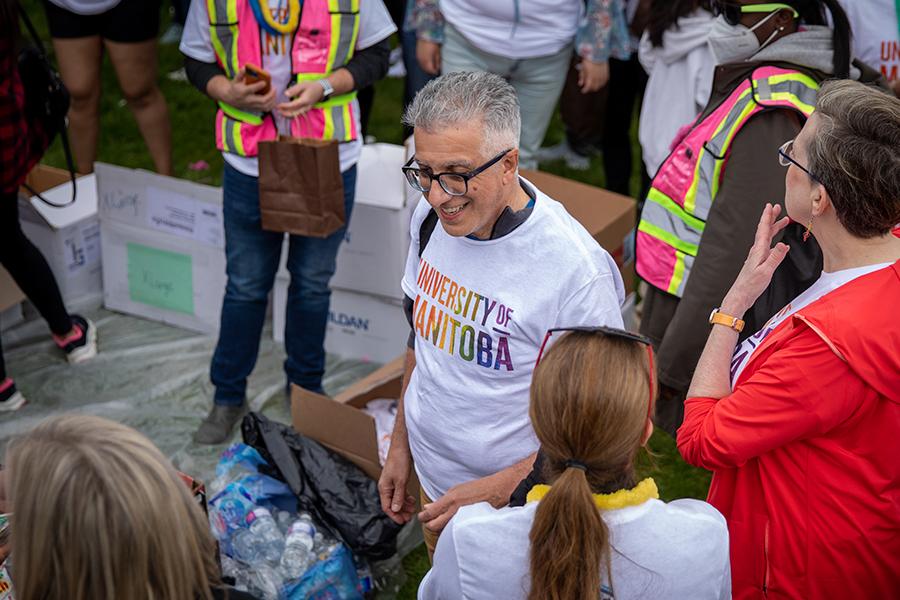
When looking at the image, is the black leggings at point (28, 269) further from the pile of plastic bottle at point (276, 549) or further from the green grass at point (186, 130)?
the green grass at point (186, 130)

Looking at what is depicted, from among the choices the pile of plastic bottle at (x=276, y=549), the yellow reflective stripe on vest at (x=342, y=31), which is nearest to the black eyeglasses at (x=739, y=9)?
the yellow reflective stripe on vest at (x=342, y=31)

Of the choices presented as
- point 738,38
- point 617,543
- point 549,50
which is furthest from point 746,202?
point 549,50

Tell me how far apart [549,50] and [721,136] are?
6.20ft

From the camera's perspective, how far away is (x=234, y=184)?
11.4 ft

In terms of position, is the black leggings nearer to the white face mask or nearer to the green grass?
the green grass

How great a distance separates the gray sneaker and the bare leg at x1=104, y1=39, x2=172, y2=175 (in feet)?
5.73

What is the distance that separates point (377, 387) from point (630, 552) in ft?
7.00

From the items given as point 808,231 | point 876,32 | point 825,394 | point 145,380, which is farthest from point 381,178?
point 825,394

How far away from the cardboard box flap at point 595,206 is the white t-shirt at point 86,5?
7.09 ft

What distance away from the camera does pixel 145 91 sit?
16.2ft

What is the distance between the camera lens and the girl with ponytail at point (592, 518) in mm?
1576

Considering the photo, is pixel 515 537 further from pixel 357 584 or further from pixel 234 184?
pixel 234 184

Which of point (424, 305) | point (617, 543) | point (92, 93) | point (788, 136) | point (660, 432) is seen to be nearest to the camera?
point (617, 543)

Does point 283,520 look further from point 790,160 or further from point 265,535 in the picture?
point 790,160
